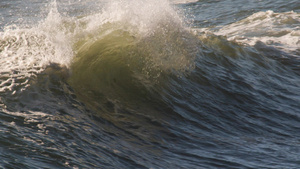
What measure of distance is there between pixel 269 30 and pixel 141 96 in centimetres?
819

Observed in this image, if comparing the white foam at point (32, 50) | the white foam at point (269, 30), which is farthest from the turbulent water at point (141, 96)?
the white foam at point (269, 30)

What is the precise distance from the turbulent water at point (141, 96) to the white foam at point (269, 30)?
1.27 m

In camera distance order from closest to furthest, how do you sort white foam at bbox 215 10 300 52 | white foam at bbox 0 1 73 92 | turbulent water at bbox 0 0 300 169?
turbulent water at bbox 0 0 300 169, white foam at bbox 0 1 73 92, white foam at bbox 215 10 300 52

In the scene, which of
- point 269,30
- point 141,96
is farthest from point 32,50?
point 269,30

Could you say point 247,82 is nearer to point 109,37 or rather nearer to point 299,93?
point 299,93

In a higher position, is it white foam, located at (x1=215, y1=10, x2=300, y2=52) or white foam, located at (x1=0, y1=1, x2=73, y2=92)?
white foam, located at (x1=215, y1=10, x2=300, y2=52)

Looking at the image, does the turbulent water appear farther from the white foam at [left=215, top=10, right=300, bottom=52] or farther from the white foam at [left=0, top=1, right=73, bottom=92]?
the white foam at [left=215, top=10, right=300, bottom=52]

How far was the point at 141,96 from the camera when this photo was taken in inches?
268

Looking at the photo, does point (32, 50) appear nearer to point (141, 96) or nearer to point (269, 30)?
point (141, 96)

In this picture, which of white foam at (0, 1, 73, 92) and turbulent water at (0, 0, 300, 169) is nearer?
turbulent water at (0, 0, 300, 169)

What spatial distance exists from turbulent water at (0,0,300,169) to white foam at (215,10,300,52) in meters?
1.27

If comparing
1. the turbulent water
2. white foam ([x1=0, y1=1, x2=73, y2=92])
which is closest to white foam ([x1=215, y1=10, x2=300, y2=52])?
the turbulent water

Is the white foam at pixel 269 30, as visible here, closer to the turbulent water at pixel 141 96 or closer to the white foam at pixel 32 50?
the turbulent water at pixel 141 96

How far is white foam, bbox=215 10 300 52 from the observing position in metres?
12.1
